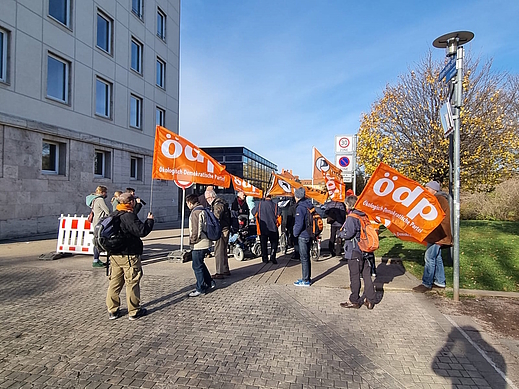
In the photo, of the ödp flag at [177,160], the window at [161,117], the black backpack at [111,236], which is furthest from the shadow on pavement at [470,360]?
the window at [161,117]

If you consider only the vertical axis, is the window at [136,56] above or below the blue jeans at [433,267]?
above

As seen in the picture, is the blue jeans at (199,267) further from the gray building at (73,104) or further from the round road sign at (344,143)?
the round road sign at (344,143)

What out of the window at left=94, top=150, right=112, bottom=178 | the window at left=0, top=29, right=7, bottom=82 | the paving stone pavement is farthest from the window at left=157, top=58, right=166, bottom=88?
the paving stone pavement

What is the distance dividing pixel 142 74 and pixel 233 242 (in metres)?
15.1

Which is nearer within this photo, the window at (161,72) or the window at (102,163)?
the window at (102,163)

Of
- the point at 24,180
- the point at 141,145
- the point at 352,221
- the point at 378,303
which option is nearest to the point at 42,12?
the point at 24,180

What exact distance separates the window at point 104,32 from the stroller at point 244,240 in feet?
42.0

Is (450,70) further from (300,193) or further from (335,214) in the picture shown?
(335,214)

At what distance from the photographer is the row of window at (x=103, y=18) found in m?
14.2

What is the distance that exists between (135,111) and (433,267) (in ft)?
60.3

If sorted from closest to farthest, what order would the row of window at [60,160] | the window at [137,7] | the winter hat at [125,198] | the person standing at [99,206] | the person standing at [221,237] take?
the winter hat at [125,198]
the person standing at [221,237]
the person standing at [99,206]
the row of window at [60,160]
the window at [137,7]

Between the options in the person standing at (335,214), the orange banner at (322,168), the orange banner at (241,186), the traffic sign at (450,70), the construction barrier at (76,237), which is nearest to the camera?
the traffic sign at (450,70)

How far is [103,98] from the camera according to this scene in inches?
677

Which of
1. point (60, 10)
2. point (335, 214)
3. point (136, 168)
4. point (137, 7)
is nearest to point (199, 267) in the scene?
point (335, 214)
